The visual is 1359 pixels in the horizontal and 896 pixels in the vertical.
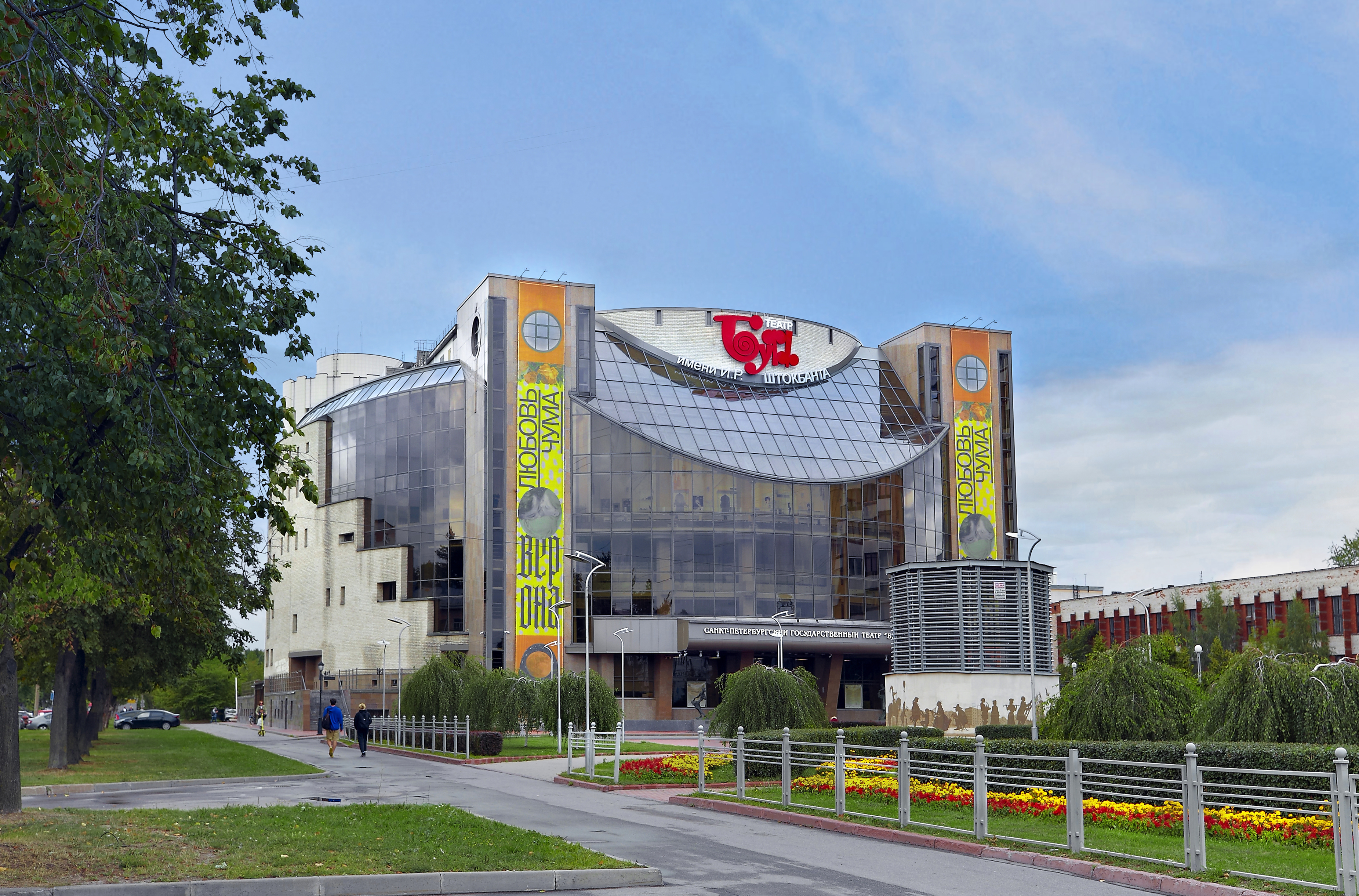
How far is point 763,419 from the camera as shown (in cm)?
7556

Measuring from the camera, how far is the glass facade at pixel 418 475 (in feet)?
231

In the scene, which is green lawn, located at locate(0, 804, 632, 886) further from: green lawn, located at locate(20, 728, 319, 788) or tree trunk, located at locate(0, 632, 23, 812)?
green lawn, located at locate(20, 728, 319, 788)

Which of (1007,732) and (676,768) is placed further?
(1007,732)

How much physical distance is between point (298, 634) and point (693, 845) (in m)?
72.2

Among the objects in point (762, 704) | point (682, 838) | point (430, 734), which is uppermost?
point (762, 704)

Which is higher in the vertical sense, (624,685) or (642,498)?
(642,498)

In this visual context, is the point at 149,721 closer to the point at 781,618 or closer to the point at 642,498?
the point at 642,498

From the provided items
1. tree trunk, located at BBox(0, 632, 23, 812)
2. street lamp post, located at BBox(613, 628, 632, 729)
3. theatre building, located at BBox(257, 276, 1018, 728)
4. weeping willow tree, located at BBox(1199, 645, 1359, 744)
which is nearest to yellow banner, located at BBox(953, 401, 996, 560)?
theatre building, located at BBox(257, 276, 1018, 728)

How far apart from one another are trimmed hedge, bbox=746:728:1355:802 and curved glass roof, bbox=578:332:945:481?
4599 cm

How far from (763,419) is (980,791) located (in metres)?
59.2

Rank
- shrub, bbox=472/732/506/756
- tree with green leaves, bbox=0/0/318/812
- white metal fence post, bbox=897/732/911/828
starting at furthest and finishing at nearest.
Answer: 1. shrub, bbox=472/732/506/756
2. white metal fence post, bbox=897/732/911/828
3. tree with green leaves, bbox=0/0/318/812

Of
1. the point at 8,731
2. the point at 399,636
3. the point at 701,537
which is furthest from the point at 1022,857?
the point at 399,636

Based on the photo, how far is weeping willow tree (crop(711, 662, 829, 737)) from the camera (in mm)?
33594

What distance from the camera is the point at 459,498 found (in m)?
71.2
